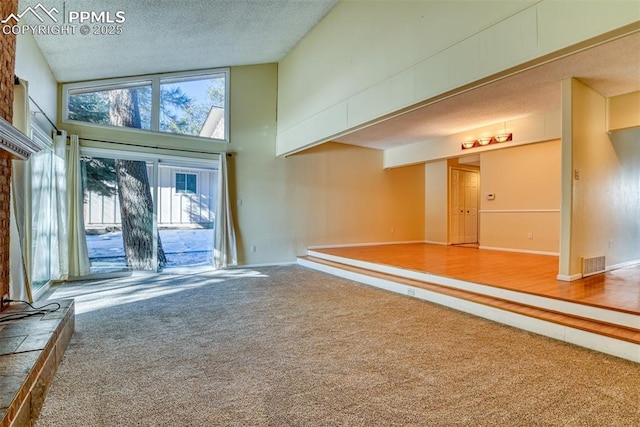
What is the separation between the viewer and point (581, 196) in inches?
147

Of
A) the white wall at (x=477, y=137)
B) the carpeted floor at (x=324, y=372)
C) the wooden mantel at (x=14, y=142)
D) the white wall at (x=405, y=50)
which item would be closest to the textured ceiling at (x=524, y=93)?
the white wall at (x=477, y=137)

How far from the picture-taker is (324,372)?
7.30 feet

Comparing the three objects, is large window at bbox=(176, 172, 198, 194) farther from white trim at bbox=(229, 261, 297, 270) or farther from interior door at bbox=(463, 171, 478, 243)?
interior door at bbox=(463, 171, 478, 243)

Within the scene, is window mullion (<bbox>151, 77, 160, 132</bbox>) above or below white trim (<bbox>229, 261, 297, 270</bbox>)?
above

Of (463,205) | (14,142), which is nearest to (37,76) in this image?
(14,142)

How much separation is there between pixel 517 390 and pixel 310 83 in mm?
5638

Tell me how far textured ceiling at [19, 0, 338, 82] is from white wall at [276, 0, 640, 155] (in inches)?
29.3

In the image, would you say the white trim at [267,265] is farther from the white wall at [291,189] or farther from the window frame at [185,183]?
the window frame at [185,183]

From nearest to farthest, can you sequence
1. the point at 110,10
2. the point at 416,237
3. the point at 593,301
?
1. the point at 593,301
2. the point at 110,10
3. the point at 416,237

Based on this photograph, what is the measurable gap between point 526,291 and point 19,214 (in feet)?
17.1

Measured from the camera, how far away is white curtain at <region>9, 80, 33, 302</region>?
3.05m

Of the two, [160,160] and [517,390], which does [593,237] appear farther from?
[160,160]

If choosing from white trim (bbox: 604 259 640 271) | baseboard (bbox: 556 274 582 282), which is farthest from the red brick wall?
white trim (bbox: 604 259 640 271)

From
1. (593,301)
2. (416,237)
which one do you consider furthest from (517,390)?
(416,237)
